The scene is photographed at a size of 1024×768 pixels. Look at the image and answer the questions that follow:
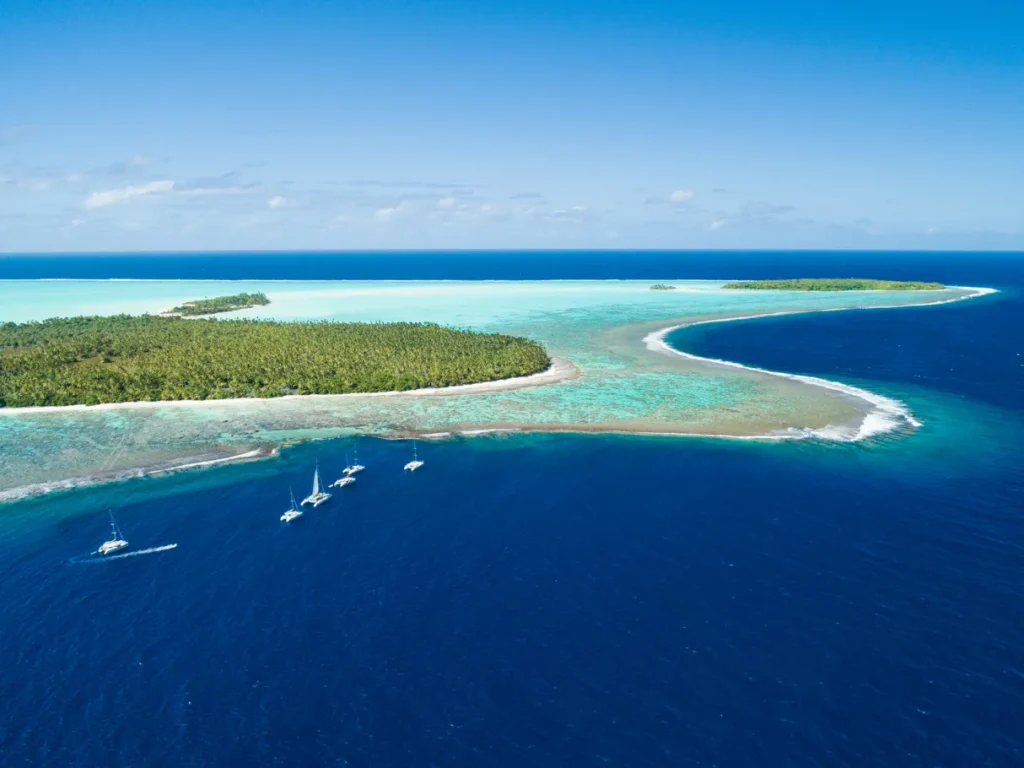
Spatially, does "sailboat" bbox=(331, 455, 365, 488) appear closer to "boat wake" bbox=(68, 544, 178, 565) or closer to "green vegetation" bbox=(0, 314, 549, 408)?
"boat wake" bbox=(68, 544, 178, 565)

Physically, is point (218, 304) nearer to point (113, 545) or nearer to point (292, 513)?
point (292, 513)

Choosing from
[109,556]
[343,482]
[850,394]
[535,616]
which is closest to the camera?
[535,616]

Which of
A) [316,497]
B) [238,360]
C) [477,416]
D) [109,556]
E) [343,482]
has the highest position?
[238,360]

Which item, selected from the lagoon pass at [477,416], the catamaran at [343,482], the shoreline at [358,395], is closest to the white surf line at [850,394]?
the lagoon pass at [477,416]

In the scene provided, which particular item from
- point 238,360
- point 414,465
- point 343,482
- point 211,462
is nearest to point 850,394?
point 414,465

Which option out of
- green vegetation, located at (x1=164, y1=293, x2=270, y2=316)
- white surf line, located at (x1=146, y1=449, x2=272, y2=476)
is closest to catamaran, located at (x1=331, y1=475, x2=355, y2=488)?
white surf line, located at (x1=146, y1=449, x2=272, y2=476)

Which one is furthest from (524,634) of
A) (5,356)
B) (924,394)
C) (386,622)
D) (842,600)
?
(5,356)

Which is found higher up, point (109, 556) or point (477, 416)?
point (477, 416)
